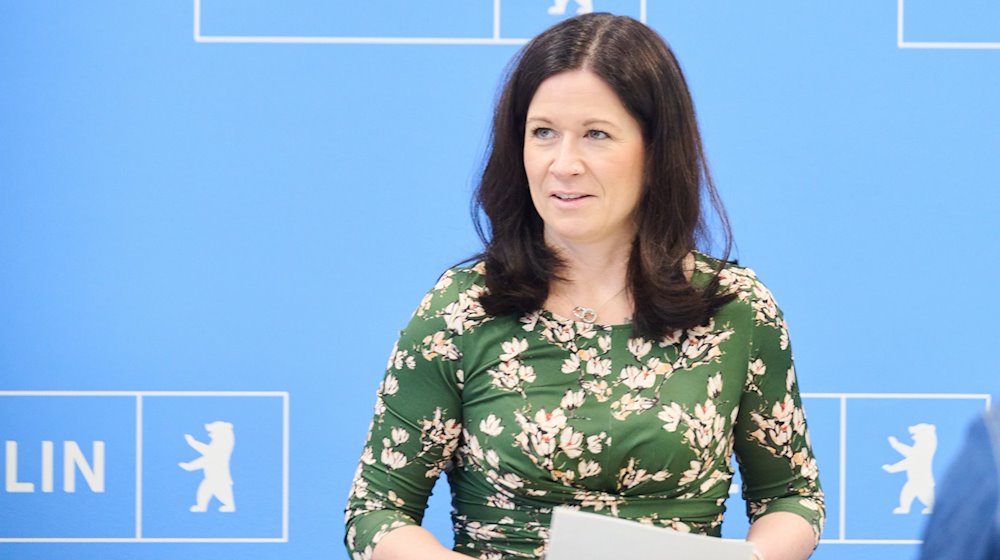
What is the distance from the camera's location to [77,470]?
254cm

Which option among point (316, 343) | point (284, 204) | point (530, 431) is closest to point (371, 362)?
point (316, 343)

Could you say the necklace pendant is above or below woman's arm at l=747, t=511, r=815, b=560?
above

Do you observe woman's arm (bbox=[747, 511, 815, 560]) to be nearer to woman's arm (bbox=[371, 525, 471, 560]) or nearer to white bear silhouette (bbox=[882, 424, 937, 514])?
woman's arm (bbox=[371, 525, 471, 560])

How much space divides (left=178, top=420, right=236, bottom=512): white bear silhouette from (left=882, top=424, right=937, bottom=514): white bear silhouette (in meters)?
1.27

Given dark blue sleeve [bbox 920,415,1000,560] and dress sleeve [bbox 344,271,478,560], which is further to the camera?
dress sleeve [bbox 344,271,478,560]

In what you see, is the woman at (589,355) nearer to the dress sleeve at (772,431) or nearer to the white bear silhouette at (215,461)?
the dress sleeve at (772,431)

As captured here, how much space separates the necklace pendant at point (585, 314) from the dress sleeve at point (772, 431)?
0.70 ft

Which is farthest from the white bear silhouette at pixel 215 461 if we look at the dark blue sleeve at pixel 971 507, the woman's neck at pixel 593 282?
the dark blue sleeve at pixel 971 507

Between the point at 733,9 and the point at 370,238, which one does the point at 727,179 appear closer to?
the point at 733,9

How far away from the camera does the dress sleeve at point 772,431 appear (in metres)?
1.75

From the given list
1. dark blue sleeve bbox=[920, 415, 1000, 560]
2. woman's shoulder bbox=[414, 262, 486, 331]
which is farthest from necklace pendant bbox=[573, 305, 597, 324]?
dark blue sleeve bbox=[920, 415, 1000, 560]

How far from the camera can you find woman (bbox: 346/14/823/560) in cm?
166

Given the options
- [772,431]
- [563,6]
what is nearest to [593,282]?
[772,431]

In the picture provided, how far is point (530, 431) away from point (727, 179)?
1.04 meters
